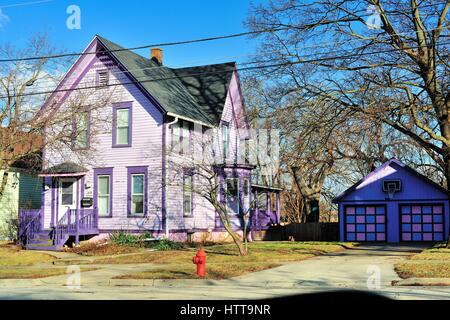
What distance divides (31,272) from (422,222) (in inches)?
875

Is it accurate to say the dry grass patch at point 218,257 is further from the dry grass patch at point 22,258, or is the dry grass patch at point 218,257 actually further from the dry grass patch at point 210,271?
the dry grass patch at point 22,258

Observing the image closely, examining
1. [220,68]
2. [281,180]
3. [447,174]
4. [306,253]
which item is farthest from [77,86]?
[281,180]

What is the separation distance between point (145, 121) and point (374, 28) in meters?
11.5

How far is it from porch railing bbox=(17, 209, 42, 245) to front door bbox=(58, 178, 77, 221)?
3.67 ft

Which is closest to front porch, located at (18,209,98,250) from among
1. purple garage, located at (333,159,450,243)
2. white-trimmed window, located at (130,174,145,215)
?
white-trimmed window, located at (130,174,145,215)

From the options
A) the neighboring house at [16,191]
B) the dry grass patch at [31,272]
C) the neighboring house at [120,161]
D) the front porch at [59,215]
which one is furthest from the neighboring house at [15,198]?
the dry grass patch at [31,272]

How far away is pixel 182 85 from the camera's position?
1287 inches

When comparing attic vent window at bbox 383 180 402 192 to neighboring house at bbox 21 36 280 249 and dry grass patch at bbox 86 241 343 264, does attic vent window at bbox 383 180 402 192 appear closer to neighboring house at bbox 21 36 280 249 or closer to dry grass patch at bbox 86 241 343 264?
dry grass patch at bbox 86 241 343 264

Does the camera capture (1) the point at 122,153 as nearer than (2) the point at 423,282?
No

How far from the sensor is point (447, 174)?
24.0m

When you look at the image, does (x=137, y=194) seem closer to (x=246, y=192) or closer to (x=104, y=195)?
(x=104, y=195)

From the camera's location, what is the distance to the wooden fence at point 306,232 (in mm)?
35406

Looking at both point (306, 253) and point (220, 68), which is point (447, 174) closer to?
point (306, 253)

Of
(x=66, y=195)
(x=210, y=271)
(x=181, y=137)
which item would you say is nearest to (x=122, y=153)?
(x=181, y=137)
